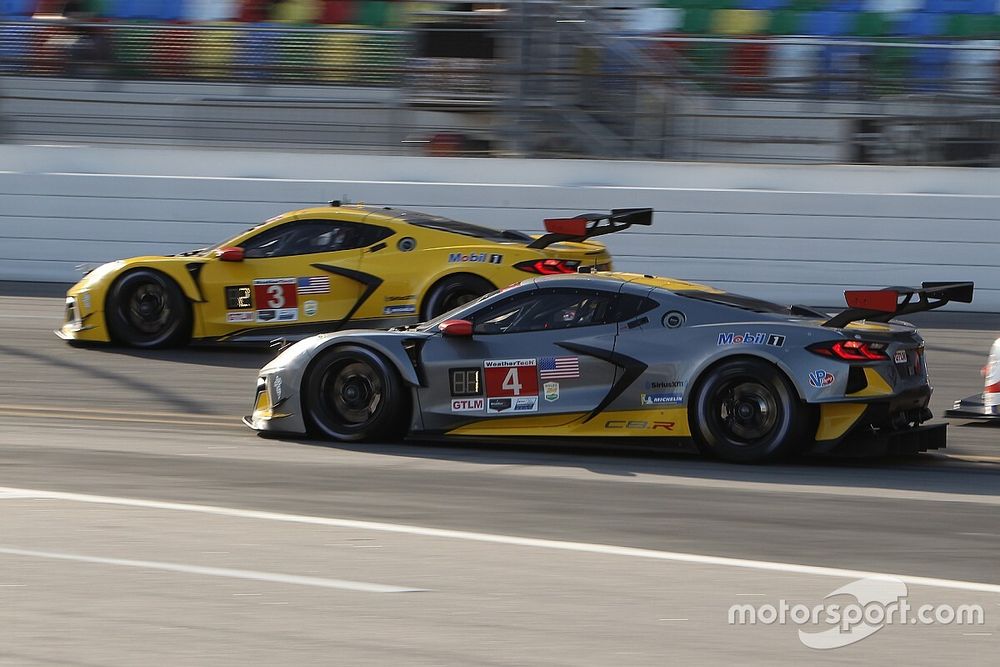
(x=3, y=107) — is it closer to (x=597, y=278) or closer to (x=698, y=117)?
(x=698, y=117)

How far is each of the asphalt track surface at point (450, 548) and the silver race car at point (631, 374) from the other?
19 cm

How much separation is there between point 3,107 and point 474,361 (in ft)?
40.8

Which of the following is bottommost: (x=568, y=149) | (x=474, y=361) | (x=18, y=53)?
(x=474, y=361)

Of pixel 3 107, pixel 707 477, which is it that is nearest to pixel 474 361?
pixel 707 477

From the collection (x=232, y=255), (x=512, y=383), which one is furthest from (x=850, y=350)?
(x=232, y=255)

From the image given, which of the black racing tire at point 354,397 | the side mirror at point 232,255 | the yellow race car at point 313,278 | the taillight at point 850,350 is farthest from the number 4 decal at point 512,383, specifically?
the side mirror at point 232,255

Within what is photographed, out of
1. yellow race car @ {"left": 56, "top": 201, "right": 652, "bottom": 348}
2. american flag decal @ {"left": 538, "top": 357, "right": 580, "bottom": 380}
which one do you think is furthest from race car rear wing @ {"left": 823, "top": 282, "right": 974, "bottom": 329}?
yellow race car @ {"left": 56, "top": 201, "right": 652, "bottom": 348}

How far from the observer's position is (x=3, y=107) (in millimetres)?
18156

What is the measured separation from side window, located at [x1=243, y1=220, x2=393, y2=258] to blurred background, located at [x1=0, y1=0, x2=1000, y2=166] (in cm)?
550

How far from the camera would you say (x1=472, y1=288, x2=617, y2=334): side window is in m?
7.87

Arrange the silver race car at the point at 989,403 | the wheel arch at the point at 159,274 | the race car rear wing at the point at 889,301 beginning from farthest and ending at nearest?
the wheel arch at the point at 159,274 → the silver race car at the point at 989,403 → the race car rear wing at the point at 889,301

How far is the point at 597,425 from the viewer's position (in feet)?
25.4

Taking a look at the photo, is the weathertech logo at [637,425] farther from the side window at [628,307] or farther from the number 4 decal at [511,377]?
the side window at [628,307]

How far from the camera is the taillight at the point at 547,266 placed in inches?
431
